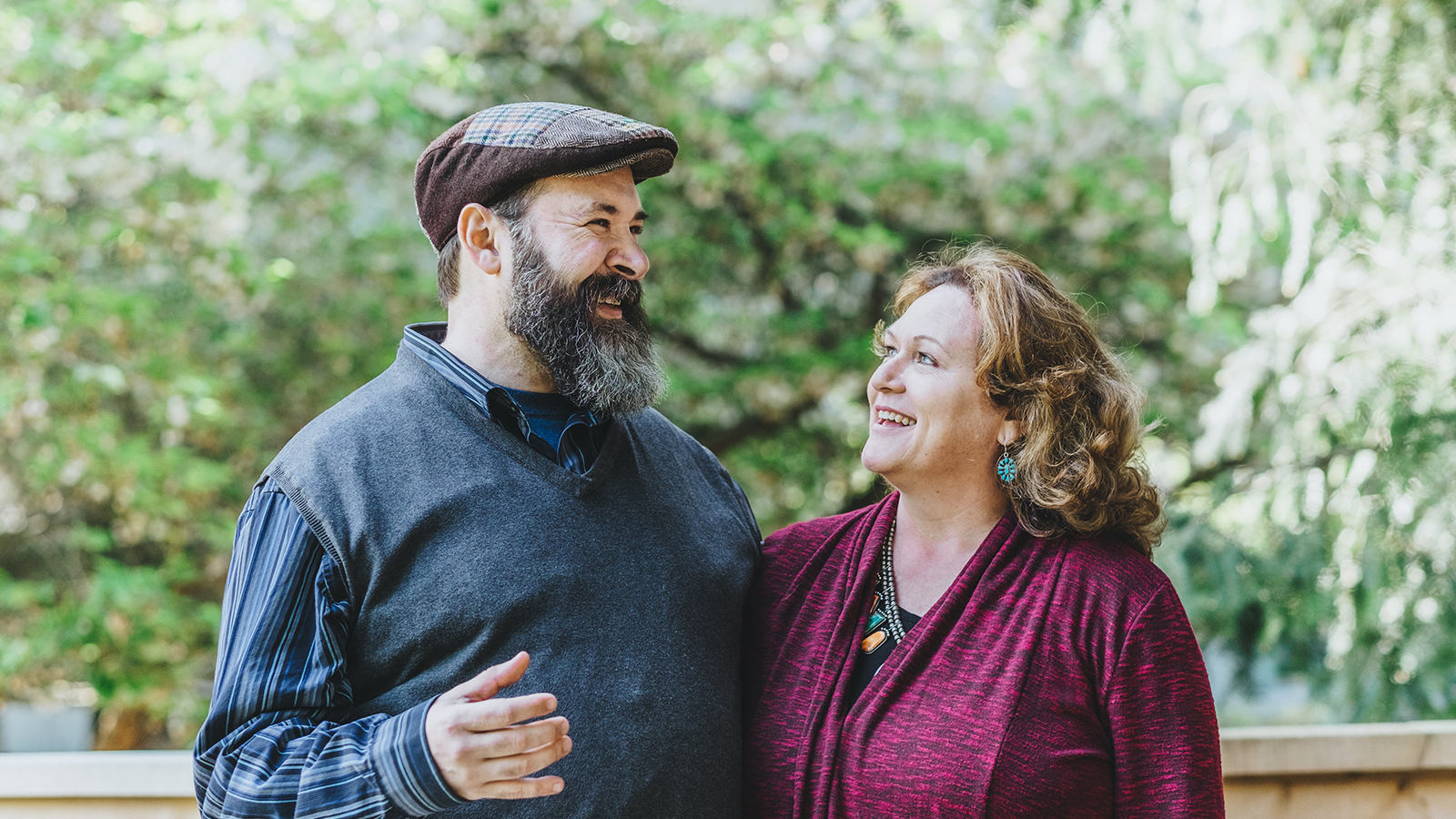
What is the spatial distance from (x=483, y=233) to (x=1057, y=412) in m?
0.95

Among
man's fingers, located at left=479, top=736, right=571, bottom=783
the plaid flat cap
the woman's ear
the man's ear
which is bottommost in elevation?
man's fingers, located at left=479, top=736, right=571, bottom=783

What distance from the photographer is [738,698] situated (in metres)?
1.85

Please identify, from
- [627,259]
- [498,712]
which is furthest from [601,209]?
[498,712]

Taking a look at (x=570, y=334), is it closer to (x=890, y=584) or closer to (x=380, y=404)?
(x=380, y=404)

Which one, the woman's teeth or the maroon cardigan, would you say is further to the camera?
the woman's teeth

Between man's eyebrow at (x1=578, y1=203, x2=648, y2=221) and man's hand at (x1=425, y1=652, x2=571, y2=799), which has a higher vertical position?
man's eyebrow at (x1=578, y1=203, x2=648, y2=221)

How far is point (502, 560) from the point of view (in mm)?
1612

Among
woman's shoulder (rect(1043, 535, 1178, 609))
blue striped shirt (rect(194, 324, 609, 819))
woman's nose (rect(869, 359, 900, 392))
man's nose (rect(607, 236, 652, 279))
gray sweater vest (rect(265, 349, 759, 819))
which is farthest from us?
woman's nose (rect(869, 359, 900, 392))

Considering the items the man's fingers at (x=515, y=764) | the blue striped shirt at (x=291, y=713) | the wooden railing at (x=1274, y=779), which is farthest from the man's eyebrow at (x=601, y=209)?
the wooden railing at (x=1274, y=779)

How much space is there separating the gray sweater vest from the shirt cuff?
0.61 feet

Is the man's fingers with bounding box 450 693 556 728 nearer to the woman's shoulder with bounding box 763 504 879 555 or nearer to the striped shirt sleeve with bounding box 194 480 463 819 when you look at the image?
the striped shirt sleeve with bounding box 194 480 463 819

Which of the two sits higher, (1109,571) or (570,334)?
(570,334)

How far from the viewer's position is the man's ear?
1.81 meters

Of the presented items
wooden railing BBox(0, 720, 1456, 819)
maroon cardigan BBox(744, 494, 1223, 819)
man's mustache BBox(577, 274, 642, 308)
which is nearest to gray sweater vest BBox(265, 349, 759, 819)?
maroon cardigan BBox(744, 494, 1223, 819)
